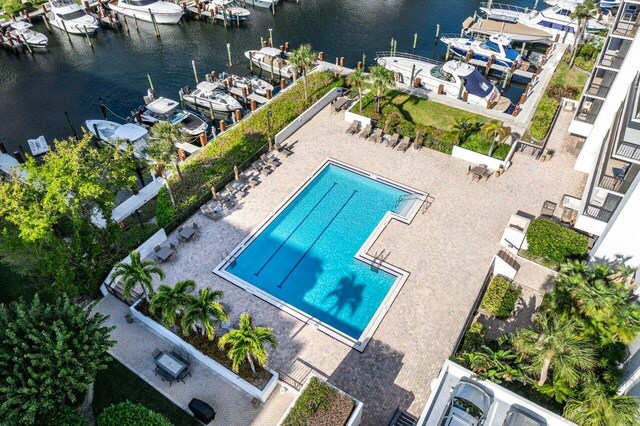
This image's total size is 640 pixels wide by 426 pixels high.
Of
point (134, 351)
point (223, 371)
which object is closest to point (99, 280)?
point (134, 351)

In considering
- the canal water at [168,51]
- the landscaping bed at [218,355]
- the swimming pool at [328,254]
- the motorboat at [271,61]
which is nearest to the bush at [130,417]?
the landscaping bed at [218,355]

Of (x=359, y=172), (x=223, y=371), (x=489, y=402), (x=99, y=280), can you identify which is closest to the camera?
(x=489, y=402)

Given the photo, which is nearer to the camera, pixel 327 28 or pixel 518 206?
pixel 518 206

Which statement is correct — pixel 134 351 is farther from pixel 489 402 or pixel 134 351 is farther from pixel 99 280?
pixel 489 402

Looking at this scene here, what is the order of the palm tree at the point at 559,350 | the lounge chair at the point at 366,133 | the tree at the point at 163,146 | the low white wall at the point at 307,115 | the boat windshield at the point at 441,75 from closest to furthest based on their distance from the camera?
1. the palm tree at the point at 559,350
2. the tree at the point at 163,146
3. the low white wall at the point at 307,115
4. the lounge chair at the point at 366,133
5. the boat windshield at the point at 441,75

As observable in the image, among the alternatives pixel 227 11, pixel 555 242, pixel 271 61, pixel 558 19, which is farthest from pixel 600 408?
pixel 227 11

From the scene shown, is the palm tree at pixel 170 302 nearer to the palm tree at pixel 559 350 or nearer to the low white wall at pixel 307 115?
the palm tree at pixel 559 350
